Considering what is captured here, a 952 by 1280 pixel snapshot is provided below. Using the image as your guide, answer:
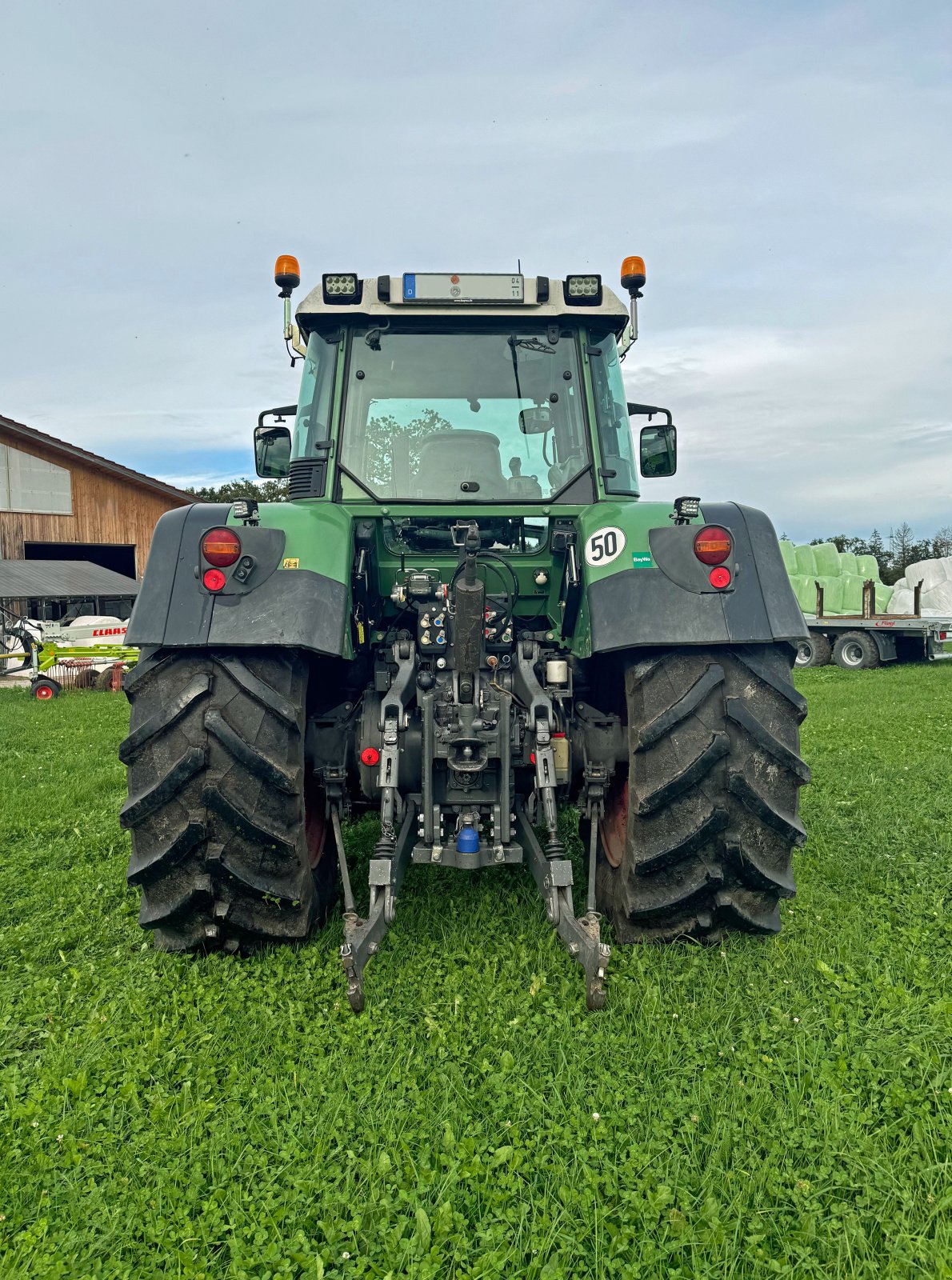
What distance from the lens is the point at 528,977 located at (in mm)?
3184

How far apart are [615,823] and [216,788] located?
5.28ft

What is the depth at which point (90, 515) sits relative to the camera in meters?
23.3

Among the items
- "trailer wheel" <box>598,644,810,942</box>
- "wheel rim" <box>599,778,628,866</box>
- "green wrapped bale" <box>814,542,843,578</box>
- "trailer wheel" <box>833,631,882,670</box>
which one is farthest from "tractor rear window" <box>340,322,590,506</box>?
"green wrapped bale" <box>814,542,843,578</box>

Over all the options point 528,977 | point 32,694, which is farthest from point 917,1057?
point 32,694

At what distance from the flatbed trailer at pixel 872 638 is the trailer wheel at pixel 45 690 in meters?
13.2

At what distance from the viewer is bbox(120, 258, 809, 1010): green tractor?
305 cm

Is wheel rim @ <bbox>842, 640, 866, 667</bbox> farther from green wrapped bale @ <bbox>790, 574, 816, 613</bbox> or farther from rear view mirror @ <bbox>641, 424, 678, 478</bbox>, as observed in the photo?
rear view mirror @ <bbox>641, 424, 678, 478</bbox>

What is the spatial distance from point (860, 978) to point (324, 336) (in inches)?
135

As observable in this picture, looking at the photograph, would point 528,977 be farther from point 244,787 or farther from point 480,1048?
point 244,787

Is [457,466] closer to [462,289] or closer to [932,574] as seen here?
[462,289]

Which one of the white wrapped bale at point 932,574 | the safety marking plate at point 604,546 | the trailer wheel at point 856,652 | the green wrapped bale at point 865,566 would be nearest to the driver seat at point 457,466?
the safety marking plate at point 604,546

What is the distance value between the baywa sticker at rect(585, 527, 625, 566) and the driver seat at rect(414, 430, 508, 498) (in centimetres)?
62

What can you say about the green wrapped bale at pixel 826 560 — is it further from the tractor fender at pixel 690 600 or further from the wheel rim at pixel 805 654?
the tractor fender at pixel 690 600

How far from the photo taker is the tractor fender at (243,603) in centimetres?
305
